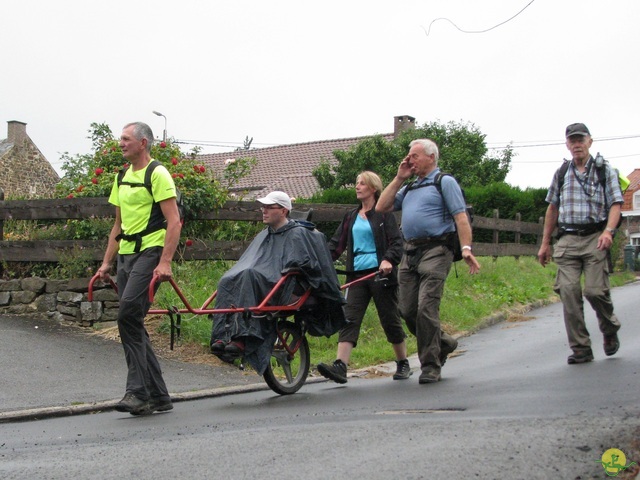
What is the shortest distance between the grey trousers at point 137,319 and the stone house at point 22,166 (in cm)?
4809

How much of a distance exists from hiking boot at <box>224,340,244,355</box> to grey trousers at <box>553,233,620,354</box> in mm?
2851

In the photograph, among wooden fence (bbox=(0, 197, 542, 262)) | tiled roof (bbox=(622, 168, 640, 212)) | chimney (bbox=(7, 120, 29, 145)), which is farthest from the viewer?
tiled roof (bbox=(622, 168, 640, 212))

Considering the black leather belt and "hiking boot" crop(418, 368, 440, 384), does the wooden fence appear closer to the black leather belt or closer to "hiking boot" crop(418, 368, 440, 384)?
"hiking boot" crop(418, 368, 440, 384)

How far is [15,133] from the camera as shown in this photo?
55.3 meters

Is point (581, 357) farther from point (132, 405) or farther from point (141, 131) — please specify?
point (141, 131)

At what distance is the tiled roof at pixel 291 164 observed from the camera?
4816 centimetres

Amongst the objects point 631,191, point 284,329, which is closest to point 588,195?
point 284,329

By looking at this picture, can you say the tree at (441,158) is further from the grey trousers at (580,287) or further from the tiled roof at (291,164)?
the grey trousers at (580,287)

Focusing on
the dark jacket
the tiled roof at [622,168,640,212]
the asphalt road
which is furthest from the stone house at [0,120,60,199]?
the asphalt road

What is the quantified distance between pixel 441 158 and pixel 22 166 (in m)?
25.3

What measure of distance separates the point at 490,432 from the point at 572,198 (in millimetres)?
3701

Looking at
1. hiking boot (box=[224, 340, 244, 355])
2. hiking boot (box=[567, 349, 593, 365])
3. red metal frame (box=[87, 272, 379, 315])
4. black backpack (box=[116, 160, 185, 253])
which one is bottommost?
hiking boot (box=[567, 349, 593, 365])

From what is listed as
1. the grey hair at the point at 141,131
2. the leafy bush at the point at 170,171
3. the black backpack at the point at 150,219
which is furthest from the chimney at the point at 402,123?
the black backpack at the point at 150,219

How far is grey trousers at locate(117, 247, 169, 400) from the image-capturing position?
6.86 meters
